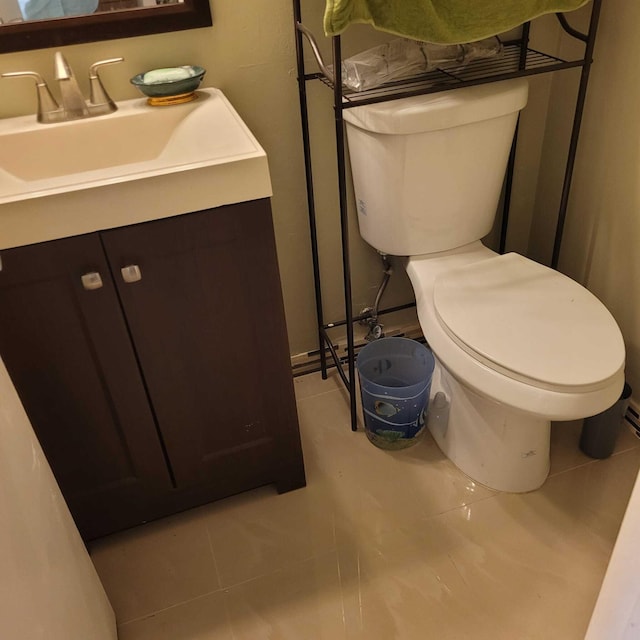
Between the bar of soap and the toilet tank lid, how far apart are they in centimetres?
38

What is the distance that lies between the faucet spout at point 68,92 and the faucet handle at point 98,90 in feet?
0.08

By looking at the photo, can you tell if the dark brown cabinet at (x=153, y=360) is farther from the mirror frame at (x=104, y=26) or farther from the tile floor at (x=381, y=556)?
the mirror frame at (x=104, y=26)

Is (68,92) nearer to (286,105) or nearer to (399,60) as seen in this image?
(286,105)

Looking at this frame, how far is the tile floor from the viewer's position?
1.31 metres

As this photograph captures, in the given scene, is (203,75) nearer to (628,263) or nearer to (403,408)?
(403,408)

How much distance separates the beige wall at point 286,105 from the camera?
4.54 feet

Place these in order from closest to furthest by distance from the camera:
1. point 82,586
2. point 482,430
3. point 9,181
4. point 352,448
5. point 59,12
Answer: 1. point 82,586
2. point 9,181
3. point 59,12
4. point 482,430
5. point 352,448

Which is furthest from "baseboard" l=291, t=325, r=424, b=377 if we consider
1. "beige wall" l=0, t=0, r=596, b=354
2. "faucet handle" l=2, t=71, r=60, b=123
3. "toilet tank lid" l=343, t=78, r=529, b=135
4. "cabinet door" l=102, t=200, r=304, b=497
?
"faucet handle" l=2, t=71, r=60, b=123

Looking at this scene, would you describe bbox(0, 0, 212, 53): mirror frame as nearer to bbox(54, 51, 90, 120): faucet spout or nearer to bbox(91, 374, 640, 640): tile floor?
bbox(54, 51, 90, 120): faucet spout

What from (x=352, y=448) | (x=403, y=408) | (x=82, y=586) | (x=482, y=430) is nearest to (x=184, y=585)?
(x=82, y=586)

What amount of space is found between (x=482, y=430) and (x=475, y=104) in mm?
737

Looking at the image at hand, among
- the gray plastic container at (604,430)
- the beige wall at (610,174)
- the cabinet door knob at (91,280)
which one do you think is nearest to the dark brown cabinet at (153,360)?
the cabinet door knob at (91,280)

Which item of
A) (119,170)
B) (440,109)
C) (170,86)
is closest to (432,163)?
(440,109)

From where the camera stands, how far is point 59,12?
1.30 m
